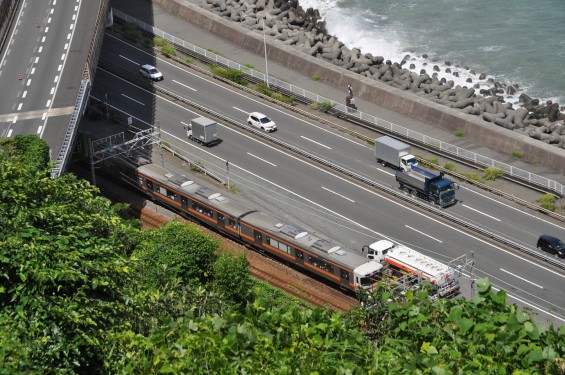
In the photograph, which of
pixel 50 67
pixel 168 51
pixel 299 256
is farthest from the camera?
pixel 168 51

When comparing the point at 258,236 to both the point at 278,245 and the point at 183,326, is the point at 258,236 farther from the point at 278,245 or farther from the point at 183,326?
the point at 183,326

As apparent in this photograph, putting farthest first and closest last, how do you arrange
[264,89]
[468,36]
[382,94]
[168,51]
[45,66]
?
[468,36] → [168,51] → [264,89] → [382,94] → [45,66]

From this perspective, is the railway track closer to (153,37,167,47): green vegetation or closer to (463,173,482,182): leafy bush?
(463,173,482,182): leafy bush

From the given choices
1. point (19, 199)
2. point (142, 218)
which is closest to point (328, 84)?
point (142, 218)

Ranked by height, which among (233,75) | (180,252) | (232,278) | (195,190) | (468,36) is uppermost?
(180,252)

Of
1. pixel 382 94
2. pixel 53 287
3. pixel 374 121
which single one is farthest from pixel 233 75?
pixel 53 287

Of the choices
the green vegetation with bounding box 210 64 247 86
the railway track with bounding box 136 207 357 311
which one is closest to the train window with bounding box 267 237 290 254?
the railway track with bounding box 136 207 357 311
